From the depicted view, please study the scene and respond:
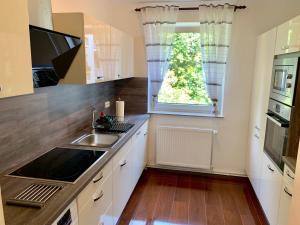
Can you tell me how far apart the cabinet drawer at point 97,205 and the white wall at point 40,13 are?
1157mm

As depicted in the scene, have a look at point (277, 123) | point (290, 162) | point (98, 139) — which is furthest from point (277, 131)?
point (98, 139)

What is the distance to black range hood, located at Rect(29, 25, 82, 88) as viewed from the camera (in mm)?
1374

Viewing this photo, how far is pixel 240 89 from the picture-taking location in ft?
10.2

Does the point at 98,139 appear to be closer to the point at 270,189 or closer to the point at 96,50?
the point at 96,50

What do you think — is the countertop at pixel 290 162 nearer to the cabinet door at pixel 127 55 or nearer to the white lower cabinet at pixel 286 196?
the white lower cabinet at pixel 286 196

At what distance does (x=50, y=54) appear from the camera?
1.53 meters

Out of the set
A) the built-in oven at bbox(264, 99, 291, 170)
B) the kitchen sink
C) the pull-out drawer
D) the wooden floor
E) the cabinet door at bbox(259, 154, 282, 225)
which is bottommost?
the wooden floor

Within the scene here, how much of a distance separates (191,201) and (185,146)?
774 mm

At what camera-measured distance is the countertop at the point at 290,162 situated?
1.72m

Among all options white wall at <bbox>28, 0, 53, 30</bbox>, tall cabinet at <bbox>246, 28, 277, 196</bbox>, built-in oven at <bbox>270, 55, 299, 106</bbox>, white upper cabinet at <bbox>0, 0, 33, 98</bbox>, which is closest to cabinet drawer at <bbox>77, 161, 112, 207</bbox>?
white upper cabinet at <bbox>0, 0, 33, 98</bbox>

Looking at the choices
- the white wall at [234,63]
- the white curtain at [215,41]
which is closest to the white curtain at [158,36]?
the white wall at [234,63]

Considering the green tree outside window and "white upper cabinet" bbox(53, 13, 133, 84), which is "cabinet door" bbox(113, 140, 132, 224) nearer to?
"white upper cabinet" bbox(53, 13, 133, 84)

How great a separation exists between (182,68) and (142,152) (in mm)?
1288

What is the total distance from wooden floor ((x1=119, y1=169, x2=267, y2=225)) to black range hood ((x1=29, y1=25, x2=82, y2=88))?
161 centimetres
